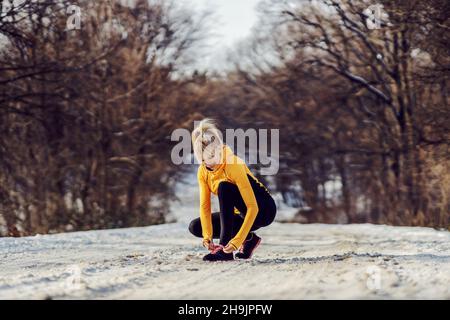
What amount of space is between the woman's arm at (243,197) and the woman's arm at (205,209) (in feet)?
1.02

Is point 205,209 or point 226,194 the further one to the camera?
point 205,209

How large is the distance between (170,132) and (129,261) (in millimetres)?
23957

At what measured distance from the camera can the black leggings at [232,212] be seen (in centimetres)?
616

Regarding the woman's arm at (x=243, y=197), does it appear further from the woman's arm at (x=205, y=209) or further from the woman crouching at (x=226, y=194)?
the woman's arm at (x=205, y=209)

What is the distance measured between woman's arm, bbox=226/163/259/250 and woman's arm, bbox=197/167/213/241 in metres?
0.31

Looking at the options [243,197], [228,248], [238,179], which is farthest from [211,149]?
[228,248]

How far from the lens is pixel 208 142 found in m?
6.02

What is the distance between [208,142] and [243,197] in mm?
572

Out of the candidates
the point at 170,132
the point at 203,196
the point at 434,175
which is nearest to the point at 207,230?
the point at 203,196

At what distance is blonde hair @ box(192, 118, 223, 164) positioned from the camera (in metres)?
5.98

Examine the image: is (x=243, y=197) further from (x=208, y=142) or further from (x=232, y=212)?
(x=208, y=142)

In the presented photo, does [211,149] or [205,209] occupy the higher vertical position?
[211,149]

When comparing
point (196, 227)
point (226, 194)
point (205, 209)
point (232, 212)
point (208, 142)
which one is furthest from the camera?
point (196, 227)

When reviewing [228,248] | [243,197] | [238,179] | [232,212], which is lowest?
[228,248]
